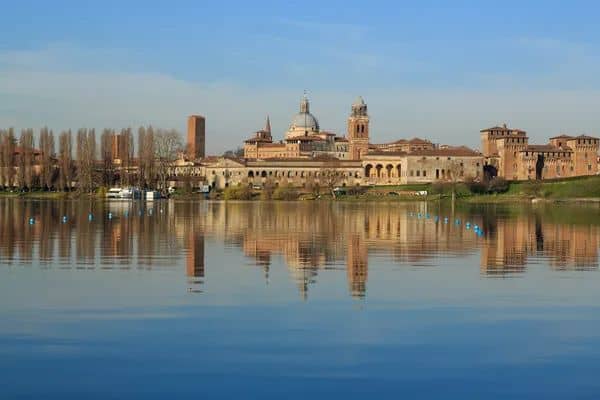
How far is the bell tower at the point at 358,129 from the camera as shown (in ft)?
310

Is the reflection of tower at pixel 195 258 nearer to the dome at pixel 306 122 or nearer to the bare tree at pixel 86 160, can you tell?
the bare tree at pixel 86 160

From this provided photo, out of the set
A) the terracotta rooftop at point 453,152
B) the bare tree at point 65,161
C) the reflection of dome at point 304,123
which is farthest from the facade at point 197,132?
the bare tree at point 65,161

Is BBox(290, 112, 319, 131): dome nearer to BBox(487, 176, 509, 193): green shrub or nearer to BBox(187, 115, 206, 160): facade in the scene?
BBox(187, 115, 206, 160): facade

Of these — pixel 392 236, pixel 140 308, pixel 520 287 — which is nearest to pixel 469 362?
pixel 140 308

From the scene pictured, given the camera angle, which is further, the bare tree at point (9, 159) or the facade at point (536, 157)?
the facade at point (536, 157)

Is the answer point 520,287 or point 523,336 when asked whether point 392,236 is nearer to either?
point 520,287

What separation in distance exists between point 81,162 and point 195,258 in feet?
148

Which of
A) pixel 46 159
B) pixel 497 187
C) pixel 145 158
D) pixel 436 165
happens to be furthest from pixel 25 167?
pixel 436 165

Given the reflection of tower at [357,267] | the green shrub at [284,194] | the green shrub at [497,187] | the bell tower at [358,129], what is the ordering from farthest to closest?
the bell tower at [358,129]
the green shrub at [497,187]
the green shrub at [284,194]
the reflection of tower at [357,267]

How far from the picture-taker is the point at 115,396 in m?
5.79

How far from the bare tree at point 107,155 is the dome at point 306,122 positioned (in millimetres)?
46959

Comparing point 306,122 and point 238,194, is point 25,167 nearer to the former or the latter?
point 238,194

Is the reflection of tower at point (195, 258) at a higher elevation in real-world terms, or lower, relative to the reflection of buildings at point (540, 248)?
higher

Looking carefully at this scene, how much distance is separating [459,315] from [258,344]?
7.71 ft
